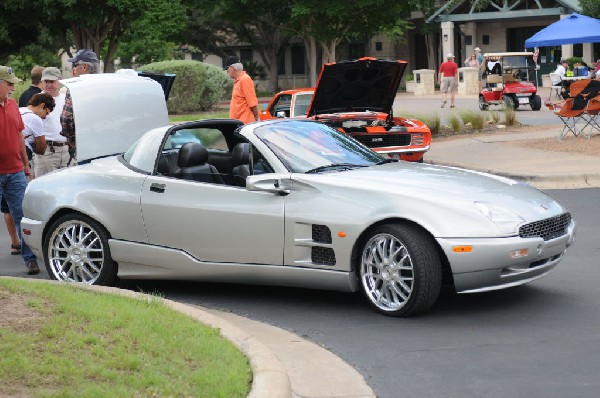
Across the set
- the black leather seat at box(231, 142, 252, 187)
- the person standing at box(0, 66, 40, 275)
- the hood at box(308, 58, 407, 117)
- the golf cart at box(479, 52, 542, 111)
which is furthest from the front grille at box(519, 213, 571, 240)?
the golf cart at box(479, 52, 542, 111)

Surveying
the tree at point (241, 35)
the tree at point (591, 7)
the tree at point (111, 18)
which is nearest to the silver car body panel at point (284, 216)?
the tree at point (111, 18)

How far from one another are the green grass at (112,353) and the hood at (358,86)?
8798 mm

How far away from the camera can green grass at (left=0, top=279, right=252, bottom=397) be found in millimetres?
5773

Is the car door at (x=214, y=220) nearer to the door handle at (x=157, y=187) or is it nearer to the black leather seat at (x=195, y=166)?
the door handle at (x=157, y=187)

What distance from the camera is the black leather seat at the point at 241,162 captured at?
9.05 meters

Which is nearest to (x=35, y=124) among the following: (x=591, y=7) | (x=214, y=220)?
(x=214, y=220)

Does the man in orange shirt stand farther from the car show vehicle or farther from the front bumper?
the front bumper

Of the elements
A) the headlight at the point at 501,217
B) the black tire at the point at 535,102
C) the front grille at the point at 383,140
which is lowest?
the black tire at the point at 535,102

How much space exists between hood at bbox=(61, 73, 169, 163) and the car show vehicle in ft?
15.3

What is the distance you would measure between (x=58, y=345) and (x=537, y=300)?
3.88 metres

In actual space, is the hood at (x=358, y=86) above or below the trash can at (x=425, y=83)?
above

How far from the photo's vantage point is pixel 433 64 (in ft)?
209

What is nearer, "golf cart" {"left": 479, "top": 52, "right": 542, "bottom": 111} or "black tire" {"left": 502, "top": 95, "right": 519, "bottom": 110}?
"black tire" {"left": 502, "top": 95, "right": 519, "bottom": 110}

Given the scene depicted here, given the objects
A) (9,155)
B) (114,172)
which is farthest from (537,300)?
(9,155)
